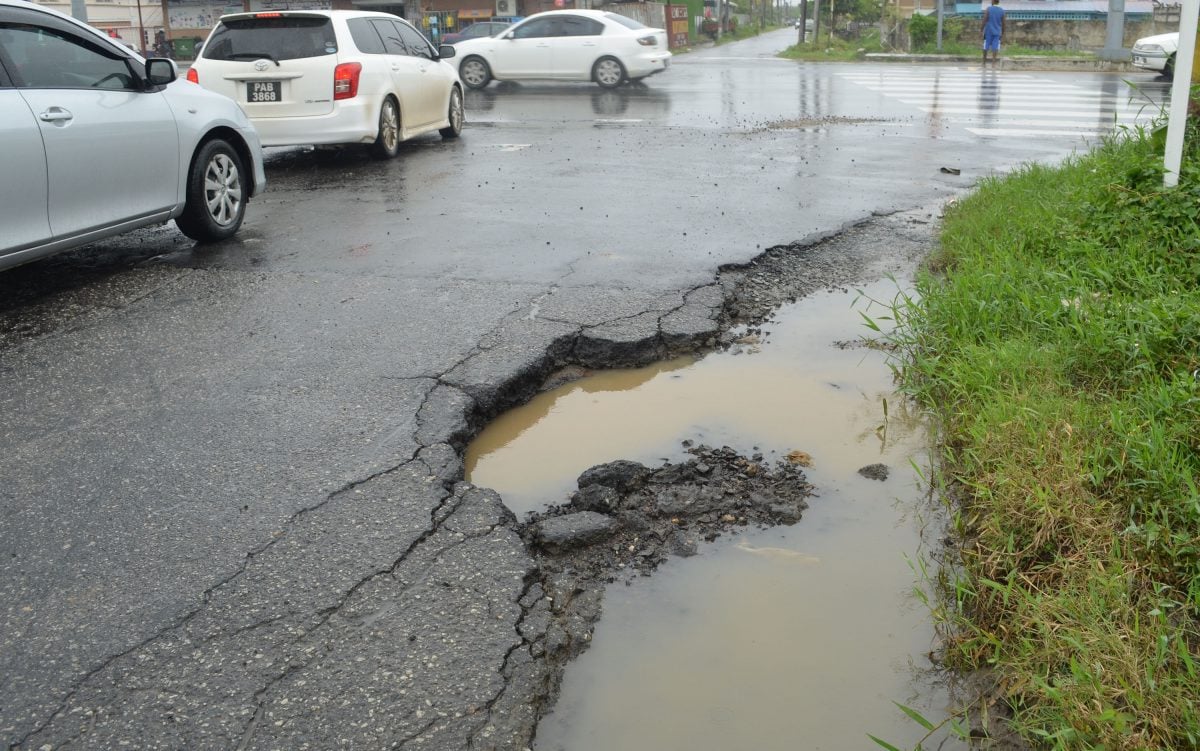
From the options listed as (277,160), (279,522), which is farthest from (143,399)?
(277,160)

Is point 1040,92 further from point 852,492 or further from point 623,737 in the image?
point 623,737

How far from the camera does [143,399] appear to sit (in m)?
5.04

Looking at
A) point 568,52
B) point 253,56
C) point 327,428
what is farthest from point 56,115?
point 568,52

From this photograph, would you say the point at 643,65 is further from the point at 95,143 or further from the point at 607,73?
the point at 95,143

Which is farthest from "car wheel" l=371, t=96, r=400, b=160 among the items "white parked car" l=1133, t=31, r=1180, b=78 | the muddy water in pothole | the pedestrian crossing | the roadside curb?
the roadside curb

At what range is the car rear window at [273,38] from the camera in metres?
11.3

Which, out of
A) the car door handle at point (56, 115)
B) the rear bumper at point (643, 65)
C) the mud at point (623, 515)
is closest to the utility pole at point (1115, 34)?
the rear bumper at point (643, 65)

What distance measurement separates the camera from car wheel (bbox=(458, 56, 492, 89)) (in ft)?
76.0

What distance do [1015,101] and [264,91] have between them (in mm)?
13336

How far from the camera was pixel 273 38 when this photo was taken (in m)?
11.3

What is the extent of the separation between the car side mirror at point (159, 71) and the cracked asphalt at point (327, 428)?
1.22m

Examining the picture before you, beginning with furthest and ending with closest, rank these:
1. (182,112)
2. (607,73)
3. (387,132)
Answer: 1. (607,73)
2. (387,132)
3. (182,112)

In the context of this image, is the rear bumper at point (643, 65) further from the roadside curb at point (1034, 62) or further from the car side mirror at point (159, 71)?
the car side mirror at point (159, 71)

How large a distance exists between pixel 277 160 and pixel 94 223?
5891 mm
